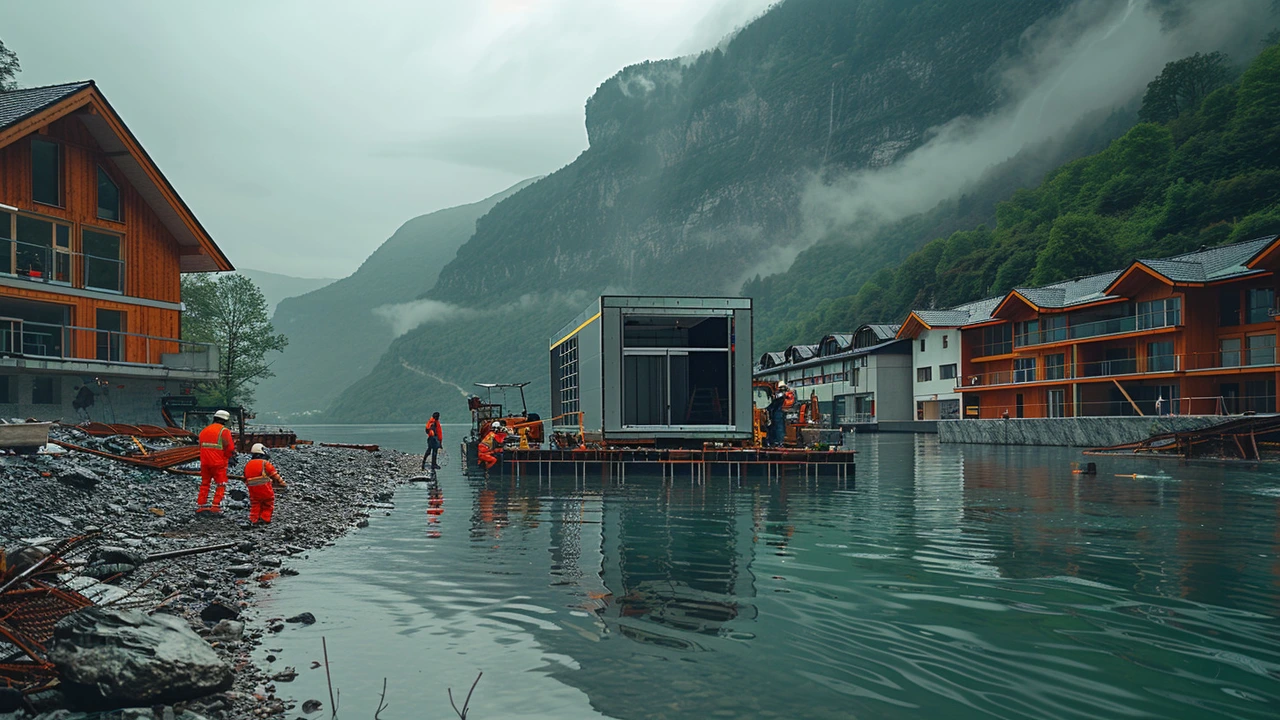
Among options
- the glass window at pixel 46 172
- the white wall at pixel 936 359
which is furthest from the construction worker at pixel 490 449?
the white wall at pixel 936 359

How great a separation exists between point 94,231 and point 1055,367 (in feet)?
192

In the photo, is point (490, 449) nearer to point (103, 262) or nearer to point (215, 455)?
point (215, 455)

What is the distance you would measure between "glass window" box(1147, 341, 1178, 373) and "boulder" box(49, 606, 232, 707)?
2222 inches

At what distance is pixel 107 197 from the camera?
111ft

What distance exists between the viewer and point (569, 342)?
32.8m

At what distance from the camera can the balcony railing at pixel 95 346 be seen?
97.2 feet

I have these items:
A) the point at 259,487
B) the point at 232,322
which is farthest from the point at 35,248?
the point at 232,322

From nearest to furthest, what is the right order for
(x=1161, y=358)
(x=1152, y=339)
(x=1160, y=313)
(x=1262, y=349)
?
(x=1262, y=349)
(x=1161, y=358)
(x=1160, y=313)
(x=1152, y=339)

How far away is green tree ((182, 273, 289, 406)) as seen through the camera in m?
71.4

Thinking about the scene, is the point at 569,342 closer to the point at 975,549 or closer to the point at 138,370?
the point at 138,370

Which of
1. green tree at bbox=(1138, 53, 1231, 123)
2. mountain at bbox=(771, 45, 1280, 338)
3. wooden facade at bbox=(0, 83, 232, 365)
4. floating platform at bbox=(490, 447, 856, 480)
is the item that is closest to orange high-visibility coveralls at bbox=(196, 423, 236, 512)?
floating platform at bbox=(490, 447, 856, 480)

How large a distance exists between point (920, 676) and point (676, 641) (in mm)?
2296

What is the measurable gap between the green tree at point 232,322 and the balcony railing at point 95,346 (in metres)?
37.1

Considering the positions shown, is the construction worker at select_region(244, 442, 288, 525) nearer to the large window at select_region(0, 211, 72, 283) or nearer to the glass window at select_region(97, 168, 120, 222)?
the large window at select_region(0, 211, 72, 283)
